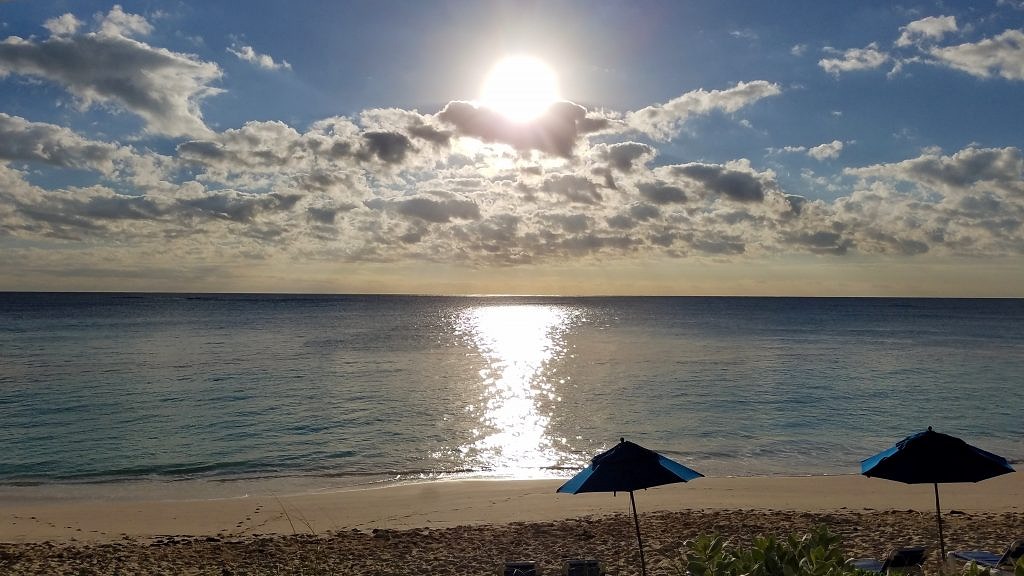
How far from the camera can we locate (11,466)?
774 inches

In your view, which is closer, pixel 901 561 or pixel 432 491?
pixel 901 561

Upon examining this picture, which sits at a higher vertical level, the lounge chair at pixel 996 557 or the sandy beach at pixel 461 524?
the lounge chair at pixel 996 557

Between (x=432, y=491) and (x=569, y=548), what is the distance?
5638 mm

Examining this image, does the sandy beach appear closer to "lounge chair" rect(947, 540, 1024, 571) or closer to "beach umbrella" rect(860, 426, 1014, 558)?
"lounge chair" rect(947, 540, 1024, 571)

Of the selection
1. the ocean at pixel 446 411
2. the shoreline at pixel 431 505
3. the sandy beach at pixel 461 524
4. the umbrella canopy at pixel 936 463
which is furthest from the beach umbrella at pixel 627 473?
the ocean at pixel 446 411

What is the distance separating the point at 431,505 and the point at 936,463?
10383 mm

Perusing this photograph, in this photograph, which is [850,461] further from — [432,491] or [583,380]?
[583,380]

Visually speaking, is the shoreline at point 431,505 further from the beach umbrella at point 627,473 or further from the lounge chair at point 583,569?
the beach umbrella at point 627,473

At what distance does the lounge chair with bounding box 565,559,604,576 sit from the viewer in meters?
10.0

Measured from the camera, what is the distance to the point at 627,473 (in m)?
9.16

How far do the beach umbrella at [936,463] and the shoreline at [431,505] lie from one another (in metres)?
6.08

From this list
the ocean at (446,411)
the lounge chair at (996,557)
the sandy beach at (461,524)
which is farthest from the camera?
the ocean at (446,411)

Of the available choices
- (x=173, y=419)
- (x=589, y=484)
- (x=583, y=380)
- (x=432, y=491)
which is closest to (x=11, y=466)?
(x=173, y=419)

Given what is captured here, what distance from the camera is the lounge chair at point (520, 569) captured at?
32.4 feet
